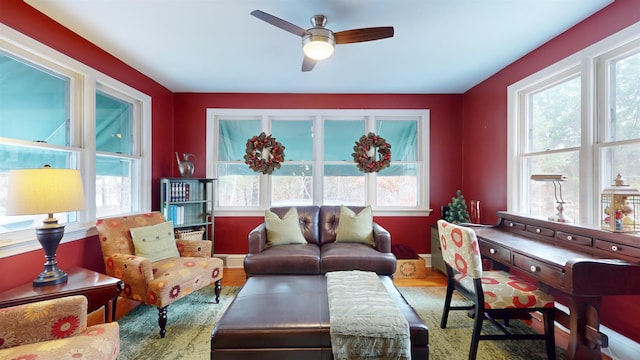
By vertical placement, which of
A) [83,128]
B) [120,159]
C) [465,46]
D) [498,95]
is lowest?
[120,159]

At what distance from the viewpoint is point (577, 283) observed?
4.94 ft

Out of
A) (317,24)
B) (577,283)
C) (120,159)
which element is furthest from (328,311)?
(120,159)

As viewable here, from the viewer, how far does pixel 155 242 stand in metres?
2.71

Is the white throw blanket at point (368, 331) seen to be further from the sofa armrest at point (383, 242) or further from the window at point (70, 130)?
the window at point (70, 130)

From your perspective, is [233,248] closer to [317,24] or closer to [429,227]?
[429,227]

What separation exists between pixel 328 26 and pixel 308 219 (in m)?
2.22

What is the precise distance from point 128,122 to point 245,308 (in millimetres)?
2946

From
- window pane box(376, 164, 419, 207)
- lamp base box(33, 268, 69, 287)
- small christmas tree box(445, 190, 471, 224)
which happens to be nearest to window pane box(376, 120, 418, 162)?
window pane box(376, 164, 419, 207)

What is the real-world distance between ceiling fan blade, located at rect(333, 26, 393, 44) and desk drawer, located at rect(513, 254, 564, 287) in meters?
1.83

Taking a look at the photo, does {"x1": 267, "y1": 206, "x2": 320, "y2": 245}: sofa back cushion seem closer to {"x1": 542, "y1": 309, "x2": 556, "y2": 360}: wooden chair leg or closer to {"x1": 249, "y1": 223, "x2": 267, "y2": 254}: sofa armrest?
{"x1": 249, "y1": 223, "x2": 267, "y2": 254}: sofa armrest

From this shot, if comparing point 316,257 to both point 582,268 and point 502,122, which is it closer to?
point 582,268

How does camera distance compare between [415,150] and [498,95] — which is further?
[415,150]

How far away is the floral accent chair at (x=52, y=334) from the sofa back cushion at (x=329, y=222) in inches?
90.9

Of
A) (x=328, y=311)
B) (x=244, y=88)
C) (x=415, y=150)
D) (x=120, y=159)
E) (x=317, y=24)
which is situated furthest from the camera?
(x=415, y=150)
